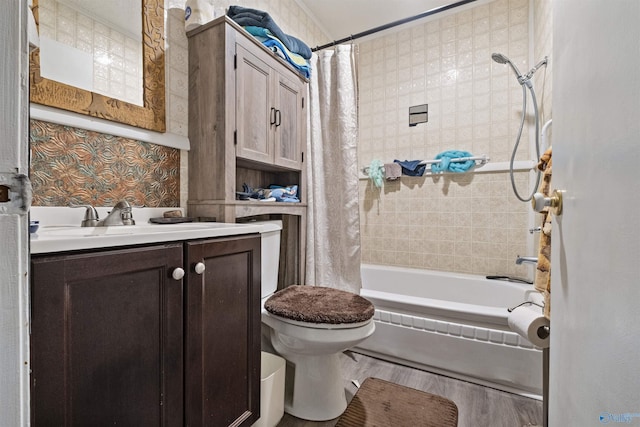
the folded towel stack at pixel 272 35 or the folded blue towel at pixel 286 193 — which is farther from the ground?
the folded towel stack at pixel 272 35

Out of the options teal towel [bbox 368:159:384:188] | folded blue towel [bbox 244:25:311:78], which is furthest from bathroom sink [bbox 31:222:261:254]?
teal towel [bbox 368:159:384:188]

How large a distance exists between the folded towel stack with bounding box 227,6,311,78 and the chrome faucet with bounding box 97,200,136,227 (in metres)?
1.06

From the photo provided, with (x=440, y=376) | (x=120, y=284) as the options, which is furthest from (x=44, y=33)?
(x=440, y=376)

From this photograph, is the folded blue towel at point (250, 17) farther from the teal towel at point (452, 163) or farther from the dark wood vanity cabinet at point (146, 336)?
the teal towel at point (452, 163)

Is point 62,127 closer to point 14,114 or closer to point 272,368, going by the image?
point 14,114

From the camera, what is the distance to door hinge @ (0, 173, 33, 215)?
0.87ft

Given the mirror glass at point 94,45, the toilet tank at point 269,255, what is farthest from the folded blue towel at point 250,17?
the toilet tank at point 269,255

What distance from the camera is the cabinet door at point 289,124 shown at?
1619 mm

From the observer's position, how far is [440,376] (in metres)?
1.63

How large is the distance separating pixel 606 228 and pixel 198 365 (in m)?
0.94

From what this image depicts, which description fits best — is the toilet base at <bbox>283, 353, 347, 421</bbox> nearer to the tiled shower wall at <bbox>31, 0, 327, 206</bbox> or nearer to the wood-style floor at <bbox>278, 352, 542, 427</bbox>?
the wood-style floor at <bbox>278, 352, 542, 427</bbox>

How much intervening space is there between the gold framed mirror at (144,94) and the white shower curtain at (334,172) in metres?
0.88

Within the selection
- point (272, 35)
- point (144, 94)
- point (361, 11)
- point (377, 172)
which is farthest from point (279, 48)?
point (377, 172)

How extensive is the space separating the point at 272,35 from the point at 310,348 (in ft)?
5.12
